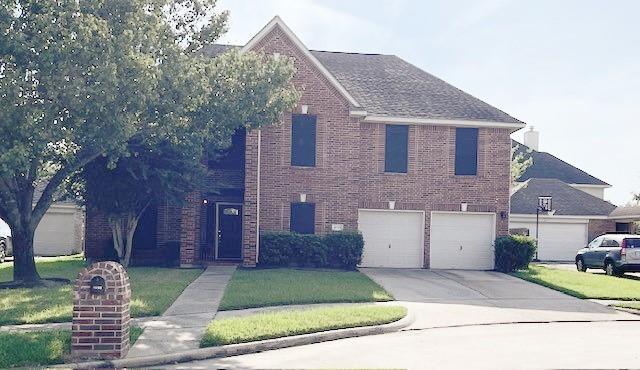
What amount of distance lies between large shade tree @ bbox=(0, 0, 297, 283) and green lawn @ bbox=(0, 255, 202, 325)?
2342 mm

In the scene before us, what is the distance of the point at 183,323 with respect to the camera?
11.9 metres

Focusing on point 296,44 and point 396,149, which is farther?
point 396,149

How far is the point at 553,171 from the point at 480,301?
33.7 m

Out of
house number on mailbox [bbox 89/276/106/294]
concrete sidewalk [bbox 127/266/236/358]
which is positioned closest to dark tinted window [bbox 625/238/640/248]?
concrete sidewalk [bbox 127/266/236/358]

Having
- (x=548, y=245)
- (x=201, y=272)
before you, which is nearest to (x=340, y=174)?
(x=201, y=272)

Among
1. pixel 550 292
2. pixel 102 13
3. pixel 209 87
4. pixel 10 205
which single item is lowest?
pixel 550 292

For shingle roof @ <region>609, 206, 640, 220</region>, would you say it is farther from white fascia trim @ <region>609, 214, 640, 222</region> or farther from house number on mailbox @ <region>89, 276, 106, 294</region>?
house number on mailbox @ <region>89, 276, 106, 294</region>

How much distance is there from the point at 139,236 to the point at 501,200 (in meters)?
14.3

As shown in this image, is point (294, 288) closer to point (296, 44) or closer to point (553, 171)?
point (296, 44)

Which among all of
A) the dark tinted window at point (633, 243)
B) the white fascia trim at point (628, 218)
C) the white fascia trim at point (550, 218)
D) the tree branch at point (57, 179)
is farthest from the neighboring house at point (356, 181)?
the white fascia trim at point (628, 218)

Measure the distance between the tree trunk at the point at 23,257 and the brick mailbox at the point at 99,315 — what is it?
858 cm

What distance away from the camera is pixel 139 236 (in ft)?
81.9

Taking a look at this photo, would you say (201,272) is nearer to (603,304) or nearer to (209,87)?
(209,87)

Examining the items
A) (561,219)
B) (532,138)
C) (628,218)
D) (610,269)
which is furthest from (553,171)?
(610,269)
